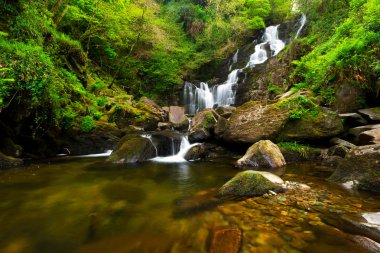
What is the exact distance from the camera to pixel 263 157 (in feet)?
23.0

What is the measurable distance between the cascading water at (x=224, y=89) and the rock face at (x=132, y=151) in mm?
10610

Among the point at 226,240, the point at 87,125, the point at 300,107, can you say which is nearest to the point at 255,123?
the point at 300,107

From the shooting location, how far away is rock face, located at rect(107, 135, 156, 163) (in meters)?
8.41

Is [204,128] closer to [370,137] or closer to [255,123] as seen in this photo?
[255,123]

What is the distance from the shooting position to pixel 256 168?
689 cm

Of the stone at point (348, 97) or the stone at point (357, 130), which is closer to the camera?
the stone at point (357, 130)

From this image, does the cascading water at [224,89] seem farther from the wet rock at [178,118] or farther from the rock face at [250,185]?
the rock face at [250,185]

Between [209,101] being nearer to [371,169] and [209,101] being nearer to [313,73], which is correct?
[313,73]

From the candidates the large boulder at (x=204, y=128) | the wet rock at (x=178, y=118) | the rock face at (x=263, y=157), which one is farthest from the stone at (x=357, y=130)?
the wet rock at (x=178, y=118)

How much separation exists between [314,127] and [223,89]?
1180cm

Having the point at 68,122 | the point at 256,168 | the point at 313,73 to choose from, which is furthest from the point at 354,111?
the point at 68,122

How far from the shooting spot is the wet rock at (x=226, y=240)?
2.78m

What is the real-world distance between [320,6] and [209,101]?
1016 centimetres

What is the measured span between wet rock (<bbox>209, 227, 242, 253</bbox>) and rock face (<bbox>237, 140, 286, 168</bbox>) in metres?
4.02
